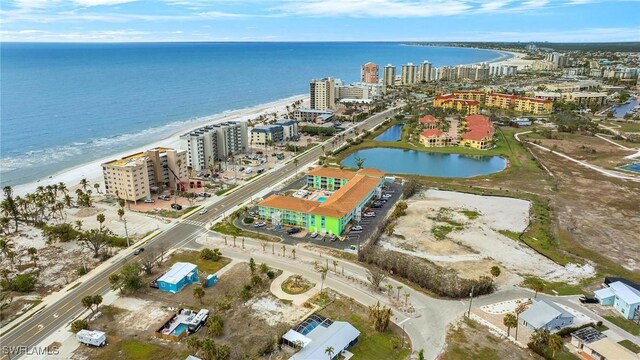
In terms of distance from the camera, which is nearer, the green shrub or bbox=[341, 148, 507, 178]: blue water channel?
the green shrub

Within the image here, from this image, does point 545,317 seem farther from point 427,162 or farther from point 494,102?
point 494,102

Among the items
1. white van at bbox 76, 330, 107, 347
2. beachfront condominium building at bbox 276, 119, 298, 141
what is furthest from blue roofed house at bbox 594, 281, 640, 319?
beachfront condominium building at bbox 276, 119, 298, 141

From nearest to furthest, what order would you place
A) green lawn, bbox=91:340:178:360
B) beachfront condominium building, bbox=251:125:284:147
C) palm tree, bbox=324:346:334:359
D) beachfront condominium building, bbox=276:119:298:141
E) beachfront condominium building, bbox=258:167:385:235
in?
palm tree, bbox=324:346:334:359 → green lawn, bbox=91:340:178:360 → beachfront condominium building, bbox=258:167:385:235 → beachfront condominium building, bbox=251:125:284:147 → beachfront condominium building, bbox=276:119:298:141

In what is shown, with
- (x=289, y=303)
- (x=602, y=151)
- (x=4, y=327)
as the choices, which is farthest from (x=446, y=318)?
(x=602, y=151)

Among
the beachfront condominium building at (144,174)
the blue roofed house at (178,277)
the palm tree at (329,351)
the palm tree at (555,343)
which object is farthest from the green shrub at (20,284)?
the palm tree at (555,343)

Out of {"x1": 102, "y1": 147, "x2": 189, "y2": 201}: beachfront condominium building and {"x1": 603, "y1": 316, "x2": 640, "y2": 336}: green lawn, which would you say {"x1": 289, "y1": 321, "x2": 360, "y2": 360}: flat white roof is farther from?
{"x1": 102, "y1": 147, "x2": 189, "y2": 201}: beachfront condominium building

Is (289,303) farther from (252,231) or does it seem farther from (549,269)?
(549,269)

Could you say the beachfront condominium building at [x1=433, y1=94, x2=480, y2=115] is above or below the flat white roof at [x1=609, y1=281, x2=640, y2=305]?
above
